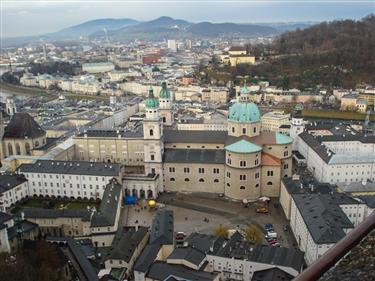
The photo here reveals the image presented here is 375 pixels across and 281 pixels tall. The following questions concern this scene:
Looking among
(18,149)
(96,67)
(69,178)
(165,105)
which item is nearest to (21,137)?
(18,149)

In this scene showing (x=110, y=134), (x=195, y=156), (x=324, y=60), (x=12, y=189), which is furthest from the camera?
(x=324, y=60)

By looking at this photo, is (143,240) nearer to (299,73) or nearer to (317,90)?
(317,90)

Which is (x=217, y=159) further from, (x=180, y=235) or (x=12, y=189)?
(x=12, y=189)

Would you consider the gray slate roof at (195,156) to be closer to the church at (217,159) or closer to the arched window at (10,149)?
the church at (217,159)

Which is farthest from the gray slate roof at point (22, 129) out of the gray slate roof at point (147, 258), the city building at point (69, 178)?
the gray slate roof at point (147, 258)

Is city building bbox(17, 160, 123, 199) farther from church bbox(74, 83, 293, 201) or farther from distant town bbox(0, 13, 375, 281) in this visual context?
church bbox(74, 83, 293, 201)
